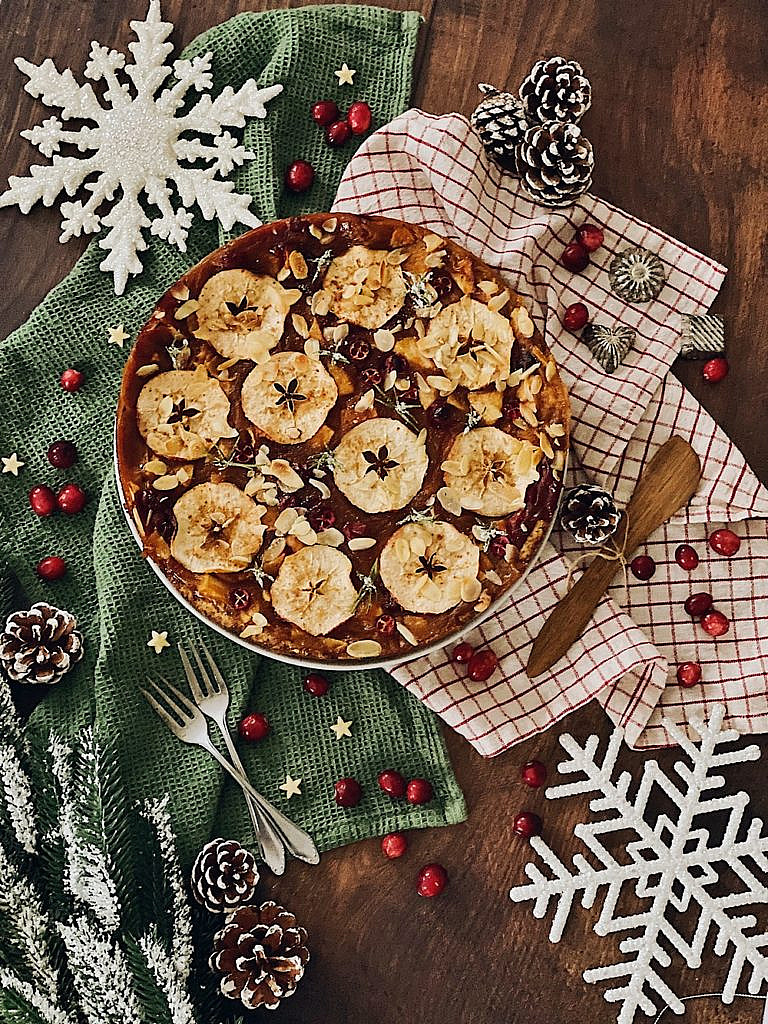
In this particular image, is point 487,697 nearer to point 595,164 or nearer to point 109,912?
point 109,912

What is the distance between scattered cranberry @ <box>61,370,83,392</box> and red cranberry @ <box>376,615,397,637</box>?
0.75 meters

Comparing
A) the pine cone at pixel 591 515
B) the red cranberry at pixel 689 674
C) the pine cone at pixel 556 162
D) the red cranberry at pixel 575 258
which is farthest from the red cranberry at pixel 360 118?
the red cranberry at pixel 689 674

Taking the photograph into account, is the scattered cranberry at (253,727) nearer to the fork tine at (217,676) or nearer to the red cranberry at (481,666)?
the fork tine at (217,676)

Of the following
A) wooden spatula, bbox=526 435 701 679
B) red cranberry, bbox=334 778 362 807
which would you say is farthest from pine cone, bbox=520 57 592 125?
red cranberry, bbox=334 778 362 807

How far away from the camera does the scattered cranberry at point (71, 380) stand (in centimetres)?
206

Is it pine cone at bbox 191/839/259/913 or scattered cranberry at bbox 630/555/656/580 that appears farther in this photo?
scattered cranberry at bbox 630/555/656/580

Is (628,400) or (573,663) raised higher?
(628,400)

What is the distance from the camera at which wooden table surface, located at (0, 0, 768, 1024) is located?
6.64ft

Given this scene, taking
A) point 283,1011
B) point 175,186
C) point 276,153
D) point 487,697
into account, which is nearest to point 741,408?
point 487,697

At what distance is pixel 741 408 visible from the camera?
83.5 inches

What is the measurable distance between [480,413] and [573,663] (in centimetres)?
50

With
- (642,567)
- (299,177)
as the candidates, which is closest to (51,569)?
(299,177)

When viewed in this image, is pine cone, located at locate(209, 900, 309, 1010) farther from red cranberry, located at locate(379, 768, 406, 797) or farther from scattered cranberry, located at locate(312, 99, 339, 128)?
scattered cranberry, located at locate(312, 99, 339, 128)

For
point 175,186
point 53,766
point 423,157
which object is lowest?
point 53,766
